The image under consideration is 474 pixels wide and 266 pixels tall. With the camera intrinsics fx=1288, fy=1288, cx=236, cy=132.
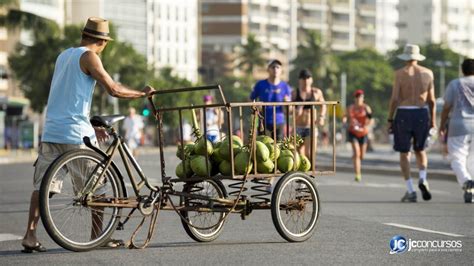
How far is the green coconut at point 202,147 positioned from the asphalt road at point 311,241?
0.74 meters

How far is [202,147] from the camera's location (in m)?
10.4

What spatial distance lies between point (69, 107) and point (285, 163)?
190 cm

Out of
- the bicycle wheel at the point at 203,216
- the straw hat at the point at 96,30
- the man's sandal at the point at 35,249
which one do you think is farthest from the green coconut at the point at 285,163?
the man's sandal at the point at 35,249

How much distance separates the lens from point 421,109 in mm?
16641

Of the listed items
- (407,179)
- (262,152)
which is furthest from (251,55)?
(262,152)

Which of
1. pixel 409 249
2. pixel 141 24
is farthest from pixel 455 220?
pixel 141 24

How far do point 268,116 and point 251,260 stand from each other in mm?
8379

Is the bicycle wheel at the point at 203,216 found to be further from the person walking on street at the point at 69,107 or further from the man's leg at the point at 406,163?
the man's leg at the point at 406,163

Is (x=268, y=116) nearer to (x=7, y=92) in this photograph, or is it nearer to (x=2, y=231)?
(x=2, y=231)

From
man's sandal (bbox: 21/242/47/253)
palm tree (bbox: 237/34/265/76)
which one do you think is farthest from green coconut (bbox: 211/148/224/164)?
palm tree (bbox: 237/34/265/76)

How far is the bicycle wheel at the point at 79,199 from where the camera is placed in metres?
9.34

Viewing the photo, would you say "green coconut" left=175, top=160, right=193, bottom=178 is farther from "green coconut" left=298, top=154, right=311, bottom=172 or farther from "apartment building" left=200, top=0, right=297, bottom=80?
"apartment building" left=200, top=0, right=297, bottom=80

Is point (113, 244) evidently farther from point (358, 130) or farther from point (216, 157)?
point (358, 130)

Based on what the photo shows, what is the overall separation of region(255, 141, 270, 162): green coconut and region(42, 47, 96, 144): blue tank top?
4.51ft
